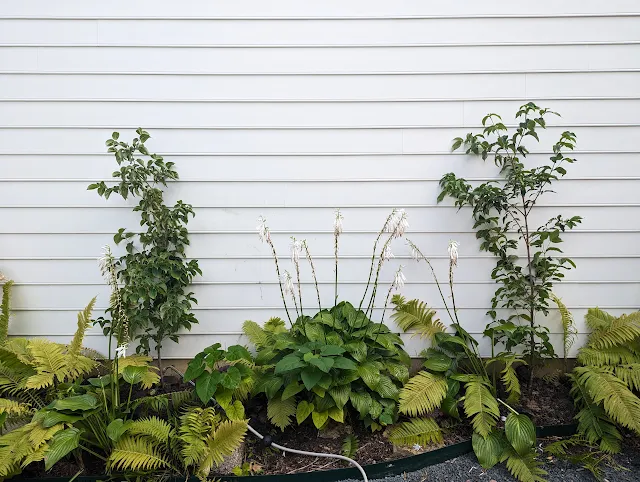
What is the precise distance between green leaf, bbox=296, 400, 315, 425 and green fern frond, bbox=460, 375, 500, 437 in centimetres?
86

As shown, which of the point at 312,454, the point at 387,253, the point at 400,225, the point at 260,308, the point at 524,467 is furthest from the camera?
the point at 260,308

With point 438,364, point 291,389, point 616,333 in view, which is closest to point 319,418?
point 291,389

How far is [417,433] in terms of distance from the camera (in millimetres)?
2766

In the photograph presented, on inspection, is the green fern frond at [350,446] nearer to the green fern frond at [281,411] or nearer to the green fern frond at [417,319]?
the green fern frond at [281,411]

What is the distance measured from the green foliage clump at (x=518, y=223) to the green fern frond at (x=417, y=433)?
2.38ft

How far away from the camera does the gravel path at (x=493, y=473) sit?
2578mm

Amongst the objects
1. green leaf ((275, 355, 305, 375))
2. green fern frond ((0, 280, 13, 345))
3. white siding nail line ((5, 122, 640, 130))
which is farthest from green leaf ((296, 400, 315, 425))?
green fern frond ((0, 280, 13, 345))

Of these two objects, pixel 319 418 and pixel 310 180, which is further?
pixel 310 180

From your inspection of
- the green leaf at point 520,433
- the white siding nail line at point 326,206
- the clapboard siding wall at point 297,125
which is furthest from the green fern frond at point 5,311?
the green leaf at point 520,433

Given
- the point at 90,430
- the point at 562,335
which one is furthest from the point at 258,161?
the point at 562,335

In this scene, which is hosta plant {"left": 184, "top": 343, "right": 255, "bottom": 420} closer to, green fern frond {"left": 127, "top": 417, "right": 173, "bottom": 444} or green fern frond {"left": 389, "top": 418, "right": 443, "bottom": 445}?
green fern frond {"left": 127, "top": 417, "right": 173, "bottom": 444}

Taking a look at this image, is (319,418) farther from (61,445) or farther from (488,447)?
(61,445)

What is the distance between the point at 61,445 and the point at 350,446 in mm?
1434

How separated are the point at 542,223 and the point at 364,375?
5.13 ft
